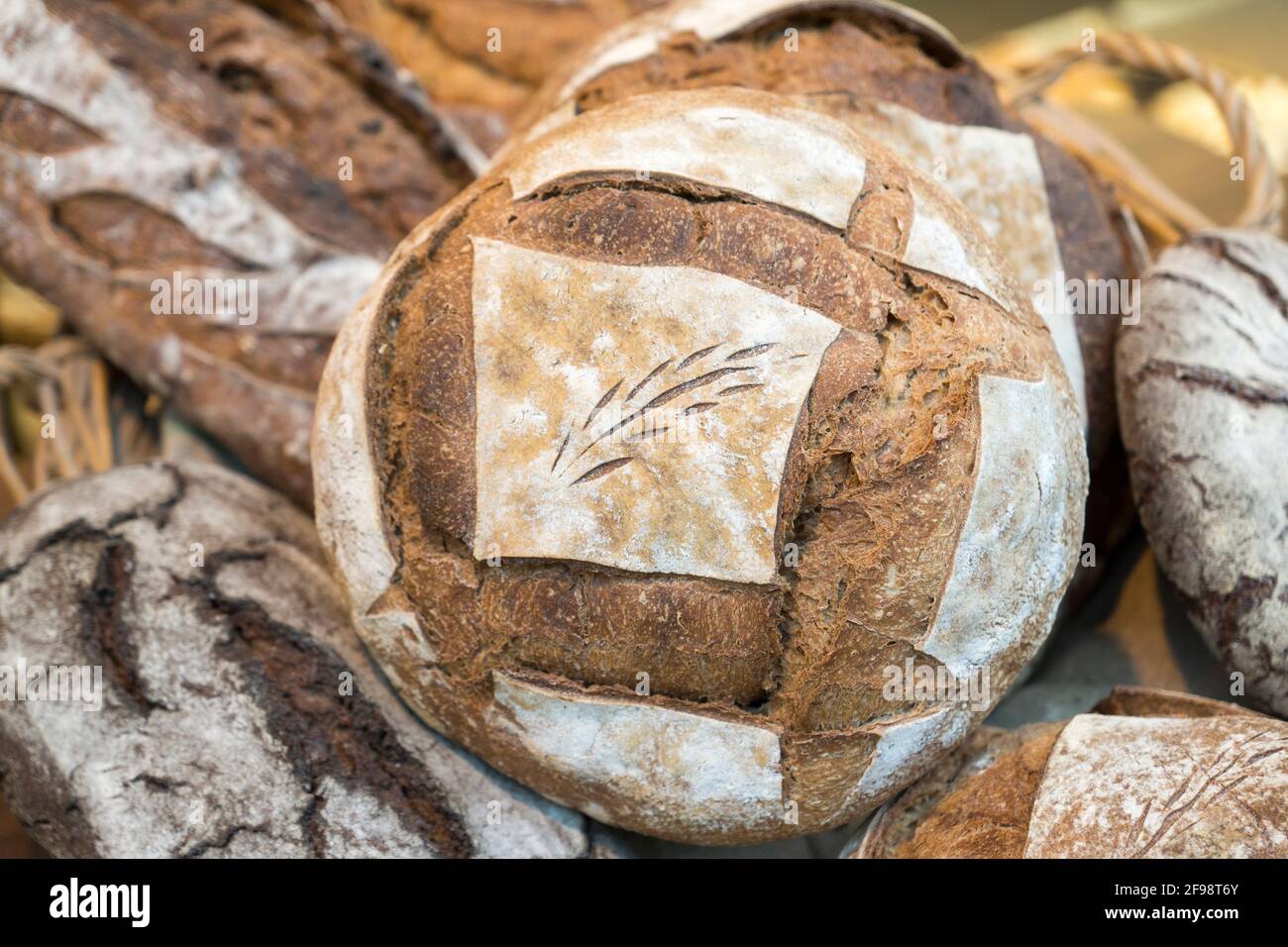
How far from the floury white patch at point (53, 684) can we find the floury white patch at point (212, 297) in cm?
74

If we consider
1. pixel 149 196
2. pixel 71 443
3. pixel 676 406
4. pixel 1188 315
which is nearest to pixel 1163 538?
pixel 1188 315

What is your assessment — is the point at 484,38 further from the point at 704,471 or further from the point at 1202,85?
the point at 704,471

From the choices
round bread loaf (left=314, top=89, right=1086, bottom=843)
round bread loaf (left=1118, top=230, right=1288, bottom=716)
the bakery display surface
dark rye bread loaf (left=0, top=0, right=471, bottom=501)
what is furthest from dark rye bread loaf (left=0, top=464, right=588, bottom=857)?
round bread loaf (left=1118, top=230, right=1288, bottom=716)

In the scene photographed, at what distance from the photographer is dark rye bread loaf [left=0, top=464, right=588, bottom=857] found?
56.3 inches

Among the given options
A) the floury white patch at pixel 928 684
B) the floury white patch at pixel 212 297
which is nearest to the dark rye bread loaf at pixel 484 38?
the floury white patch at pixel 212 297

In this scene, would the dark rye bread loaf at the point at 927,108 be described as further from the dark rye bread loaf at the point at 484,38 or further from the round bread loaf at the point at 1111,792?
the dark rye bread loaf at the point at 484,38

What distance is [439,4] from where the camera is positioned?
109 inches

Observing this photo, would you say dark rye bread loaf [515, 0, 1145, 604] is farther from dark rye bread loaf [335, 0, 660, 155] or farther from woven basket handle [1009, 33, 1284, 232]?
dark rye bread loaf [335, 0, 660, 155]

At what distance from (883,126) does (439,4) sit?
1.61 metres

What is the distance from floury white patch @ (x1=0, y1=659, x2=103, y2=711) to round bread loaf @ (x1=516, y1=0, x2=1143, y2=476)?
1.13 metres

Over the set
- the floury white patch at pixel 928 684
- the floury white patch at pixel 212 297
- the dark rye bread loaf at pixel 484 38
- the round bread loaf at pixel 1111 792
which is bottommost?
the round bread loaf at pixel 1111 792

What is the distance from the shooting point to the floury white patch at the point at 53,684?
1.49 m

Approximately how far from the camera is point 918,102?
1.74 metres
